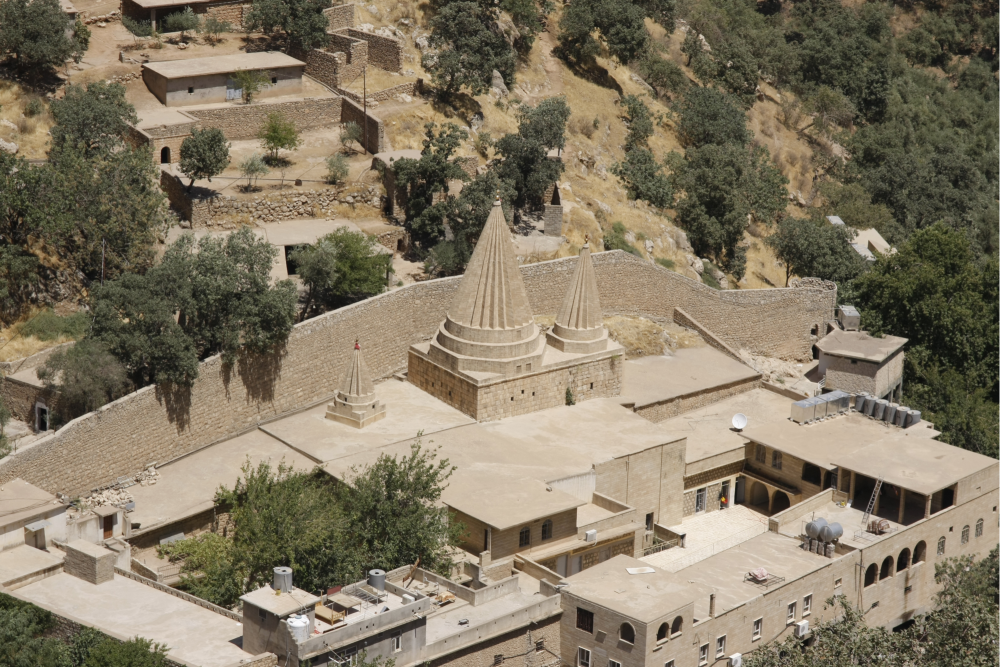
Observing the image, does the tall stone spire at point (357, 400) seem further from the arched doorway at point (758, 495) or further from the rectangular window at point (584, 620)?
the arched doorway at point (758, 495)

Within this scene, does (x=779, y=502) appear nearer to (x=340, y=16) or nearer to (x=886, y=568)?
(x=886, y=568)

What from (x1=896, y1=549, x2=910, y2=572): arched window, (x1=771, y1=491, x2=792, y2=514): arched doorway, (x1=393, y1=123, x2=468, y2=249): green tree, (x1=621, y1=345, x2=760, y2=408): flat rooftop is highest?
(x1=393, y1=123, x2=468, y2=249): green tree

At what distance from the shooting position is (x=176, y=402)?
38562 mm

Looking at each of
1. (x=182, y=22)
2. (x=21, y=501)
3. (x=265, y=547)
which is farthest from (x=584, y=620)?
(x=182, y=22)

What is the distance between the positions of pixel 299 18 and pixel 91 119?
11177mm

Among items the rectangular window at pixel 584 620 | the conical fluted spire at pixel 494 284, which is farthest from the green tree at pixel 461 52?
the rectangular window at pixel 584 620

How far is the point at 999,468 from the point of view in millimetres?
43781

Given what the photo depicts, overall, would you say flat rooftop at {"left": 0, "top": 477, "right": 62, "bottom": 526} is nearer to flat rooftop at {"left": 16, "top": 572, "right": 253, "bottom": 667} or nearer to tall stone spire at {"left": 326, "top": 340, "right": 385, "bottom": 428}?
flat rooftop at {"left": 16, "top": 572, "right": 253, "bottom": 667}

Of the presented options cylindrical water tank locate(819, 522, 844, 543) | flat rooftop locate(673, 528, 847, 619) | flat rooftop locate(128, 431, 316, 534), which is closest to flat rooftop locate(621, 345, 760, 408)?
flat rooftop locate(673, 528, 847, 619)

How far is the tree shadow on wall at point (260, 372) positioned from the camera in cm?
4022

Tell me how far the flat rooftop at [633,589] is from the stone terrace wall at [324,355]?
31.9 feet

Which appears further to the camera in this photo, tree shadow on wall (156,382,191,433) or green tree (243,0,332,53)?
green tree (243,0,332,53)

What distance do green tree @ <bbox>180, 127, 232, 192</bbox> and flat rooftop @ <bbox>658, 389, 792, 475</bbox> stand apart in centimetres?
1488

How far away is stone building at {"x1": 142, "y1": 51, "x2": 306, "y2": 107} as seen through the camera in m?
51.3
